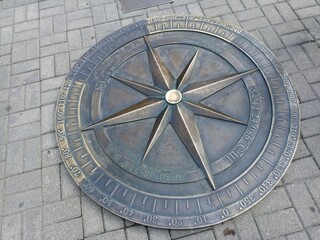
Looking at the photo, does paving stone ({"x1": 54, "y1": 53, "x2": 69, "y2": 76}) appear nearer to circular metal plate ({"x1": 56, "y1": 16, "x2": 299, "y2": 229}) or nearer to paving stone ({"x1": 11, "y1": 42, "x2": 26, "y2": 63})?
circular metal plate ({"x1": 56, "y1": 16, "x2": 299, "y2": 229})

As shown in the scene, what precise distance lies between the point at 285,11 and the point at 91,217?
3292 millimetres

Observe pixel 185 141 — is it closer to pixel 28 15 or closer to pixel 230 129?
pixel 230 129

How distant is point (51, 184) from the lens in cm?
308

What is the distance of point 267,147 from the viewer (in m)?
2.96

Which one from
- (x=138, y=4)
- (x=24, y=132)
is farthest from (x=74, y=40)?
(x=24, y=132)

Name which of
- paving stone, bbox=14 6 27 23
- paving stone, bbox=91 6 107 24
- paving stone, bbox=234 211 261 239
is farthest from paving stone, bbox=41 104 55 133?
paving stone, bbox=234 211 261 239

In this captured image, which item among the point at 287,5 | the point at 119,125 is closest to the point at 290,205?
the point at 119,125

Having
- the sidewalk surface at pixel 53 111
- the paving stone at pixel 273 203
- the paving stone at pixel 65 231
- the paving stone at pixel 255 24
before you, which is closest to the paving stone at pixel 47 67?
the sidewalk surface at pixel 53 111

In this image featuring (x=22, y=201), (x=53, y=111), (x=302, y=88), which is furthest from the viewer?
(x=53, y=111)

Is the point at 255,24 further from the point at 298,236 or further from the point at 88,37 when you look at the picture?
the point at 298,236

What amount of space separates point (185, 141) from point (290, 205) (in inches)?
41.2

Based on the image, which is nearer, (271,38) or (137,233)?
(137,233)

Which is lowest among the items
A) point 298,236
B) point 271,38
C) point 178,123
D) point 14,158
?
point 298,236

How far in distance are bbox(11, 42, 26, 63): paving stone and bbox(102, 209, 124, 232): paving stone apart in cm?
230
